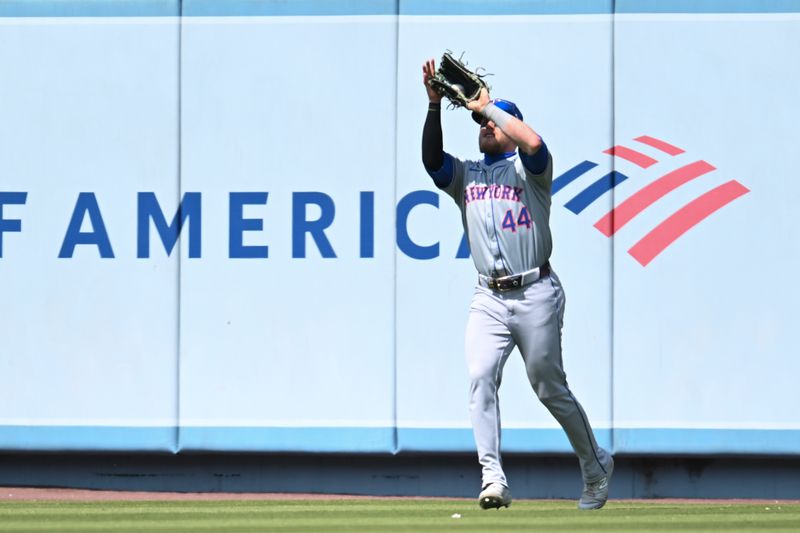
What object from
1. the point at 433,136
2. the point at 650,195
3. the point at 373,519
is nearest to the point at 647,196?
the point at 650,195

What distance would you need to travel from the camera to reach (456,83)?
18.8 ft

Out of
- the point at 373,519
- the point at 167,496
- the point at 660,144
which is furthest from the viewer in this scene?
the point at 167,496

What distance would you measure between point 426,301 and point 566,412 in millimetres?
2162

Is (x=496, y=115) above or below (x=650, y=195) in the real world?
above

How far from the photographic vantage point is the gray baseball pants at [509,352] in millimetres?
5566

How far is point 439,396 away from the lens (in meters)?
7.79

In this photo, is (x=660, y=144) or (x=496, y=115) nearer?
(x=496, y=115)

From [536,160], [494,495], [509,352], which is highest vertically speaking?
[536,160]

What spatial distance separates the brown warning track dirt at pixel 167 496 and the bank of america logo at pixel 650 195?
1.40 m

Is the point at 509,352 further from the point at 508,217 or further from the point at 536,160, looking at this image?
the point at 536,160

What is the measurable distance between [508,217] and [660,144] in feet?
7.72

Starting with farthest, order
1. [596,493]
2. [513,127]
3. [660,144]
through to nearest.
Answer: [660,144] < [596,493] < [513,127]

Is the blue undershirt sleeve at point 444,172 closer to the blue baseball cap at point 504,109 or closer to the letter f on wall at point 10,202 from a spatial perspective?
the blue baseball cap at point 504,109

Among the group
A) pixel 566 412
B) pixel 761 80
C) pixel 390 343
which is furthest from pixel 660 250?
Result: pixel 566 412
